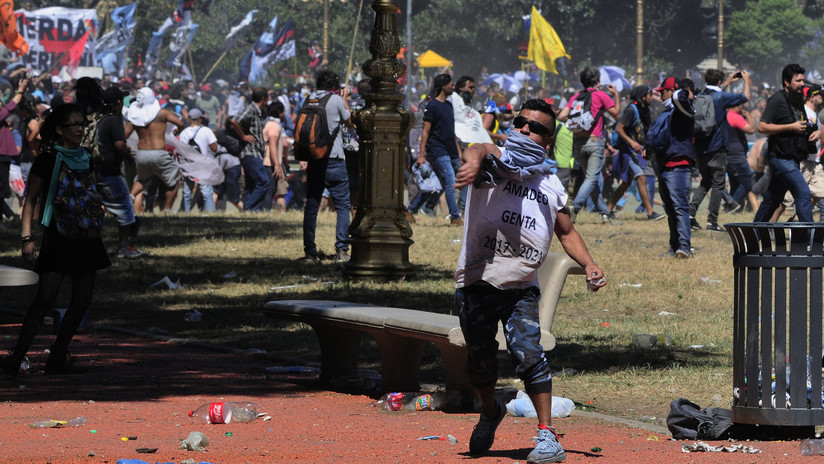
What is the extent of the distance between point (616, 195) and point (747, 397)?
13319 millimetres

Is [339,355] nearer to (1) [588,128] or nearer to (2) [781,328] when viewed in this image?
(2) [781,328]

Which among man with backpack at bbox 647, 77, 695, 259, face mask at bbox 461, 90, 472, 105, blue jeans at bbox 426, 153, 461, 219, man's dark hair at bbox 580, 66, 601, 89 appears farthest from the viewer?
face mask at bbox 461, 90, 472, 105

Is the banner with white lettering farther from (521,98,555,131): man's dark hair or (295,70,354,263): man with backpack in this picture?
(521,98,555,131): man's dark hair

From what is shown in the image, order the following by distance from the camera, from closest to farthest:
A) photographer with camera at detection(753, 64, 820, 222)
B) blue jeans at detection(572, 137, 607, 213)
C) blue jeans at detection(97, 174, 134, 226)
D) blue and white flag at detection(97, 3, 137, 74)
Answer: photographer with camera at detection(753, 64, 820, 222) < blue jeans at detection(97, 174, 134, 226) < blue jeans at detection(572, 137, 607, 213) < blue and white flag at detection(97, 3, 137, 74)

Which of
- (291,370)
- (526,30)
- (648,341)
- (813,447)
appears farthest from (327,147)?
(526,30)

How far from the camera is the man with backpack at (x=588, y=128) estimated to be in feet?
59.0

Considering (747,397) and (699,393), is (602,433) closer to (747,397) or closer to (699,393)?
(747,397)

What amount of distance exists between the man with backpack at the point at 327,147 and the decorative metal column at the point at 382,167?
607 mm

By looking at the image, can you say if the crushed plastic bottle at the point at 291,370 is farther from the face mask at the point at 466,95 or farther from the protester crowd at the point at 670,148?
the face mask at the point at 466,95

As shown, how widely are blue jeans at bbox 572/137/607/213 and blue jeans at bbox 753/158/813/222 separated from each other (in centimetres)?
486

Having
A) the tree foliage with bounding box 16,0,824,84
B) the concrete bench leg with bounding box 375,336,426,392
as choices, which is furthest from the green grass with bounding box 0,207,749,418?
the tree foliage with bounding box 16,0,824,84

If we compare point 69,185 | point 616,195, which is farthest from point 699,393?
point 616,195

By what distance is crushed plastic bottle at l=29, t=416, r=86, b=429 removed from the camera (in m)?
6.75

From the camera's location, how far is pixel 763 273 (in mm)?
6262
